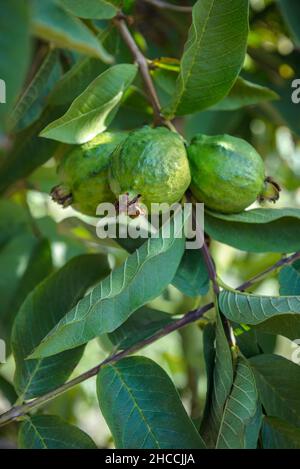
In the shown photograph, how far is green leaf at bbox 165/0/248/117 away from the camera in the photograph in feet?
3.47

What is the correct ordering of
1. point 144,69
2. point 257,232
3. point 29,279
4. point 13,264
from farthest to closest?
1. point 13,264
2. point 29,279
3. point 144,69
4. point 257,232

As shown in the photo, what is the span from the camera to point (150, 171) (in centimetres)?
104

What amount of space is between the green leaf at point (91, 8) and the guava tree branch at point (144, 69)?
63mm

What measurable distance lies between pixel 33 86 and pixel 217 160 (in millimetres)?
502

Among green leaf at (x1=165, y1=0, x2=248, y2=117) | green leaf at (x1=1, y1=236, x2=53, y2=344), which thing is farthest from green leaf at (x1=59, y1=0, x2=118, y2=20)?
green leaf at (x1=1, y1=236, x2=53, y2=344)

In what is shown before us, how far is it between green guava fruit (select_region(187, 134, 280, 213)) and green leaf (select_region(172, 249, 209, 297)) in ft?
0.40

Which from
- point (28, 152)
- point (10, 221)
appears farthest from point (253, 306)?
point (10, 221)

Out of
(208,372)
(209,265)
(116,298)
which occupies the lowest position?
(208,372)

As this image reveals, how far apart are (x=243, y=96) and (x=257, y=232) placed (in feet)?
1.14

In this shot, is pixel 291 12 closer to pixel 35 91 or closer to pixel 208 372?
pixel 35 91

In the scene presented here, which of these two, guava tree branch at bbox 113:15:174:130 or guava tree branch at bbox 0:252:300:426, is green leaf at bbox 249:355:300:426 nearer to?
guava tree branch at bbox 0:252:300:426

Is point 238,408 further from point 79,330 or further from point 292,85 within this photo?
point 292,85
